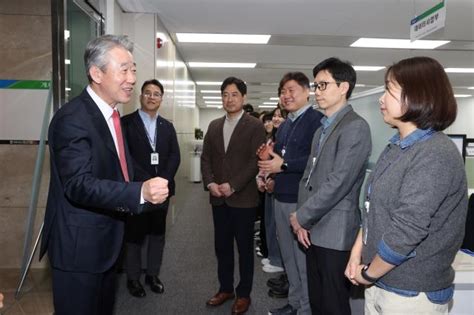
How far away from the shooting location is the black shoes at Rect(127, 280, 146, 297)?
2.96 metres

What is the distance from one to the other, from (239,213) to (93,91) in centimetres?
144

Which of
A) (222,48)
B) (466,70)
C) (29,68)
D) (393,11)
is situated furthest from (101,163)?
(466,70)

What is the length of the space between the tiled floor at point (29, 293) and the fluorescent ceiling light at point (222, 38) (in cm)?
377

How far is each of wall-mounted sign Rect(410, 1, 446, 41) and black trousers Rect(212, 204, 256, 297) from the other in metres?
2.08

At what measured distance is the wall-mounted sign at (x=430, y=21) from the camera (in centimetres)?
282

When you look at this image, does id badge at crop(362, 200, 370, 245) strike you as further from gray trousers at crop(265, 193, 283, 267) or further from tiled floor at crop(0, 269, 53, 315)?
tiled floor at crop(0, 269, 53, 315)

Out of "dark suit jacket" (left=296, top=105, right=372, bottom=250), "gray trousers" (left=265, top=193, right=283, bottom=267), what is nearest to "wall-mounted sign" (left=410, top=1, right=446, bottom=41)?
"dark suit jacket" (left=296, top=105, right=372, bottom=250)

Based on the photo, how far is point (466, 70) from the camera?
8.27m

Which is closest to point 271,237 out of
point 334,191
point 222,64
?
point 334,191

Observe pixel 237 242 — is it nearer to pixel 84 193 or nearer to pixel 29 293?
pixel 84 193

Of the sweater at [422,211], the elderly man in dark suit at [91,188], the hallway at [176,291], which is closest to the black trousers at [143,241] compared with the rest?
the hallway at [176,291]

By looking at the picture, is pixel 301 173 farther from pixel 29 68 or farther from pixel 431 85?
pixel 29 68

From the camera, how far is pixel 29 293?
116 inches

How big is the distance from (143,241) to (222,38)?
3644mm
